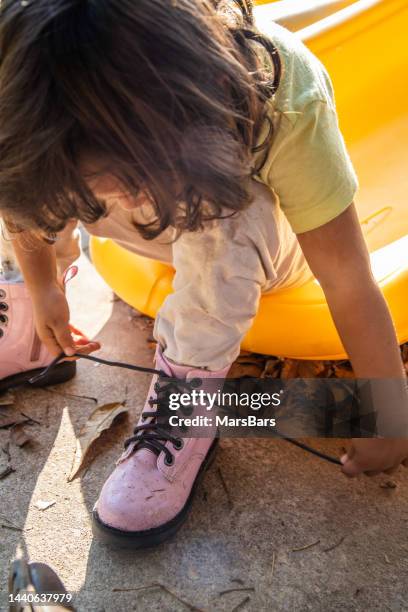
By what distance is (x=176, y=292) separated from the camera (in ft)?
3.18

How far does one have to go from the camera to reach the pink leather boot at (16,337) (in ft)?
3.88

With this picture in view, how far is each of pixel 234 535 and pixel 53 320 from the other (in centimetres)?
46

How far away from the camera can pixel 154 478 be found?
0.94 metres

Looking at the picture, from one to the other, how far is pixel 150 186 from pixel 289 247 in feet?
1.27

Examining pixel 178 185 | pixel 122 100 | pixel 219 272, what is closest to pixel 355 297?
pixel 219 272

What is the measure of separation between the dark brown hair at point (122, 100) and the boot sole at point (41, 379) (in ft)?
1.83

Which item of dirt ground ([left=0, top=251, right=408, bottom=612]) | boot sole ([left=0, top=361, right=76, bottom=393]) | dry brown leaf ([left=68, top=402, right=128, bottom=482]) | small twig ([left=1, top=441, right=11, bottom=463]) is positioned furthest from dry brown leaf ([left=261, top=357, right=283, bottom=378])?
small twig ([left=1, top=441, right=11, bottom=463])

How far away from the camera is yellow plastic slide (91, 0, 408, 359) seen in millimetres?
1090

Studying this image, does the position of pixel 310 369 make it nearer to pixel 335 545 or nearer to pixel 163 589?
pixel 335 545

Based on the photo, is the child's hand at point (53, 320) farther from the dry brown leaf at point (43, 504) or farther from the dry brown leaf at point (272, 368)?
the dry brown leaf at point (272, 368)

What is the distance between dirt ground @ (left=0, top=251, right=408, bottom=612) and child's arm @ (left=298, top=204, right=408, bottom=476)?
0.22 meters

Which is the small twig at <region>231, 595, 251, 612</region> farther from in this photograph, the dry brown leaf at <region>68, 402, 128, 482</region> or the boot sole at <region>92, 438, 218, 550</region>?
the dry brown leaf at <region>68, 402, 128, 482</region>

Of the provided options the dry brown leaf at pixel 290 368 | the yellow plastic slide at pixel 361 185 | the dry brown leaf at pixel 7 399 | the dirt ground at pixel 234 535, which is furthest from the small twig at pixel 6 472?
the dry brown leaf at pixel 290 368

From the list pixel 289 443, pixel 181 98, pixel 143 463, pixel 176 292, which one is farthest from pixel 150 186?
pixel 289 443
